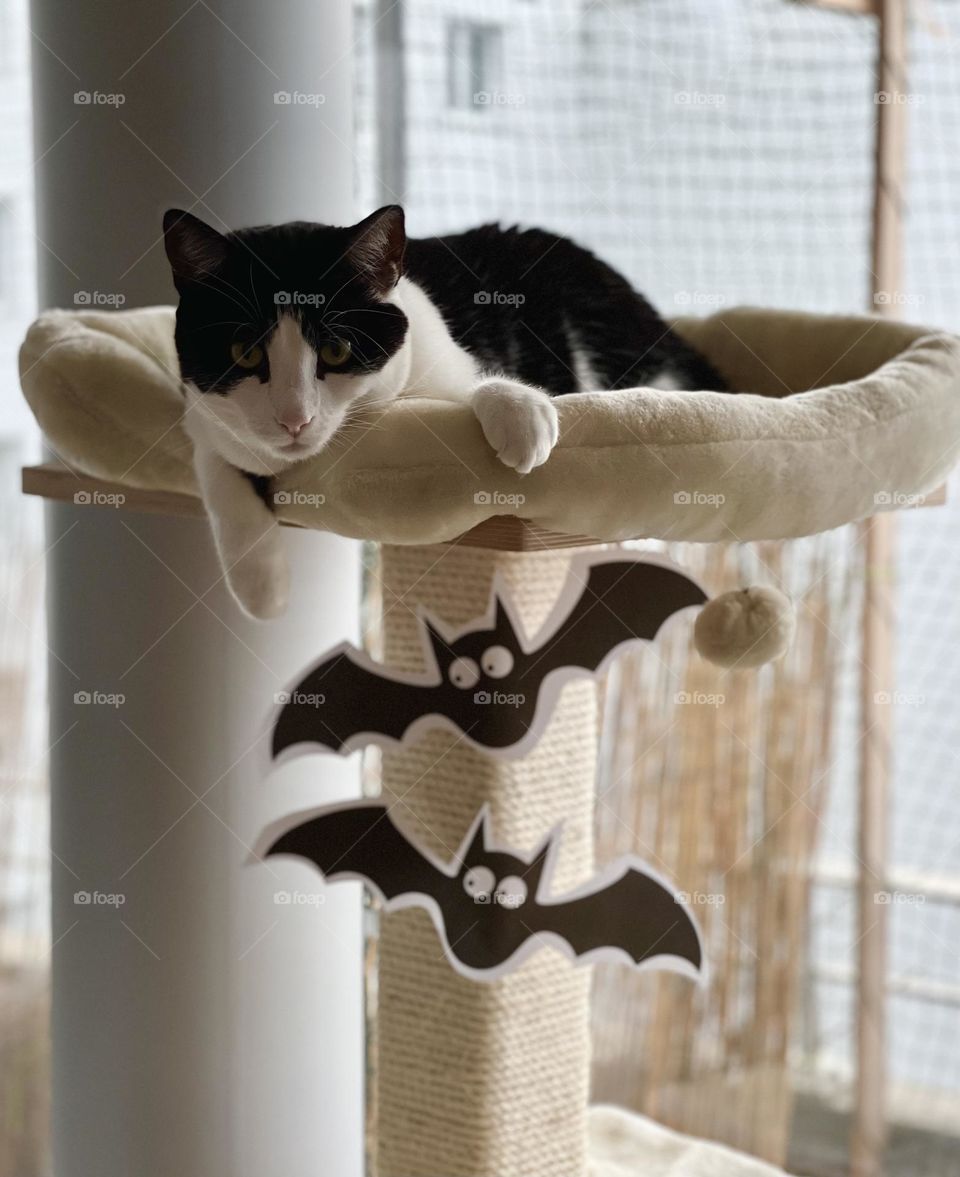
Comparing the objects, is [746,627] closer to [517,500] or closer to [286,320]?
[517,500]

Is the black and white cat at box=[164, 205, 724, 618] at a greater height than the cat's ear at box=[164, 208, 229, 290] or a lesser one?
lesser

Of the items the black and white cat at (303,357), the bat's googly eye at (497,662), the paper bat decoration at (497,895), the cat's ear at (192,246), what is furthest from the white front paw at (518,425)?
the paper bat decoration at (497,895)

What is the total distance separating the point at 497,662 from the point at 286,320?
0.39m

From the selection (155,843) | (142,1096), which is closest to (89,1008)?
(142,1096)

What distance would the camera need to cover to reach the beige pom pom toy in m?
1.03

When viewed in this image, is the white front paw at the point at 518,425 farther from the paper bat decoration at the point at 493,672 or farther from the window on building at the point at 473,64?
the window on building at the point at 473,64

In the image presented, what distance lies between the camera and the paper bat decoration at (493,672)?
1.16 m

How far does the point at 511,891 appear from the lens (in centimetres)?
119

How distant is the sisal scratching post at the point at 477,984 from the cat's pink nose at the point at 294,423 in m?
→ 0.36

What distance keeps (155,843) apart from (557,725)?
1.62 ft

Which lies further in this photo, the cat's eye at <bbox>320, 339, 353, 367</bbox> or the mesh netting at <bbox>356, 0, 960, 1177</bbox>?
the mesh netting at <bbox>356, 0, 960, 1177</bbox>

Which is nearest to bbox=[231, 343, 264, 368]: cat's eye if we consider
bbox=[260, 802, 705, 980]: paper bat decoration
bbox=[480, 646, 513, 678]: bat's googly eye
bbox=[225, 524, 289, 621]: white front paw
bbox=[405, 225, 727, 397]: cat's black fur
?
bbox=[225, 524, 289, 621]: white front paw

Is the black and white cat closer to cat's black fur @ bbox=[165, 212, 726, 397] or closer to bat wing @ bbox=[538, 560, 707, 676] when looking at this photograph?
cat's black fur @ bbox=[165, 212, 726, 397]

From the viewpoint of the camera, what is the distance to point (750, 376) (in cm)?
140
